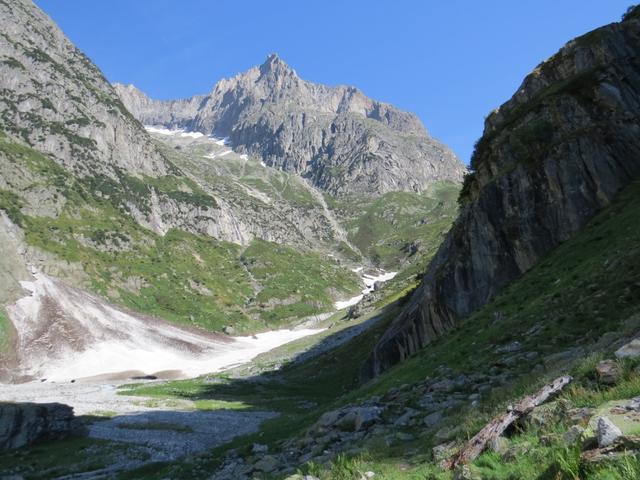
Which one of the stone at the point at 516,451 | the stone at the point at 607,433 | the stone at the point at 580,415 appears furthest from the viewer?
the stone at the point at 516,451

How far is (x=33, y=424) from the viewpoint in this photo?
39.2 meters

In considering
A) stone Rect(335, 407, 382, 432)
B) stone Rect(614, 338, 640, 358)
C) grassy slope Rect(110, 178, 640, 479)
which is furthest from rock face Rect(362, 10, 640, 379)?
stone Rect(614, 338, 640, 358)

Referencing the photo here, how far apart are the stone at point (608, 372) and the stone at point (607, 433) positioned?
344 centimetres

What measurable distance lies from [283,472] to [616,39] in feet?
176

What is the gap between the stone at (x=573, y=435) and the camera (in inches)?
283

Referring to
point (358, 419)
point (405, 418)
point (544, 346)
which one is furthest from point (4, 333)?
point (544, 346)

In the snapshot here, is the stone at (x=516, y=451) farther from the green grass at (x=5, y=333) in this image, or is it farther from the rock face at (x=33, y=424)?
the green grass at (x=5, y=333)

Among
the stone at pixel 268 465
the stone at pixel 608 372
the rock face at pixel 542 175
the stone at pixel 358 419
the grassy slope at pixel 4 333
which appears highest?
the grassy slope at pixel 4 333

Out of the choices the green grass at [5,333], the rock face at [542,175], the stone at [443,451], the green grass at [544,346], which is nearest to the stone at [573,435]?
the green grass at [544,346]

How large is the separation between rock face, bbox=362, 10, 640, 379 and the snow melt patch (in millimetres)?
87197

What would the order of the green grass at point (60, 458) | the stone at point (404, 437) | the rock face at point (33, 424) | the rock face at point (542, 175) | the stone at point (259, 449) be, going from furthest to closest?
the rock face at point (33, 424)
the rock face at point (542, 175)
the green grass at point (60, 458)
the stone at point (259, 449)
the stone at point (404, 437)

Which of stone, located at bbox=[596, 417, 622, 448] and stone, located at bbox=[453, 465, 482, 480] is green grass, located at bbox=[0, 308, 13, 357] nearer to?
stone, located at bbox=[453, 465, 482, 480]

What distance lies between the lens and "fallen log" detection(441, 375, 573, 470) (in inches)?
372

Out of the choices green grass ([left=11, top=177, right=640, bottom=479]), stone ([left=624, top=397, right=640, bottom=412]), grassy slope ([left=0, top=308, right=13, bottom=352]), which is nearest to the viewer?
stone ([left=624, top=397, right=640, bottom=412])
